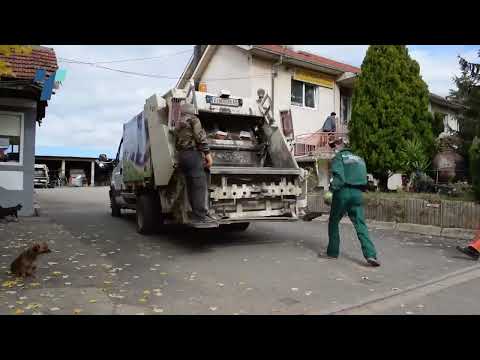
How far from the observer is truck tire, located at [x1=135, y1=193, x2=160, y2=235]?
8.18 meters

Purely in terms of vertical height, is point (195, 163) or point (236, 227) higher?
point (195, 163)

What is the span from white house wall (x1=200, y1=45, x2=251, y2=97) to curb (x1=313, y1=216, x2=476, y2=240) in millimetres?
9123

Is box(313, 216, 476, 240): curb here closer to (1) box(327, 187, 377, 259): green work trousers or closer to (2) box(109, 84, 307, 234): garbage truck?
(2) box(109, 84, 307, 234): garbage truck

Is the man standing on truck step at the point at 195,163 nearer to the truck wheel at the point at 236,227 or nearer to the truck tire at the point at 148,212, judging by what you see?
the truck tire at the point at 148,212

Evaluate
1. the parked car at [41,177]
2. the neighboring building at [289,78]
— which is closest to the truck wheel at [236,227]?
the neighboring building at [289,78]

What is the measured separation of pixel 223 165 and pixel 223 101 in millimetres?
1185

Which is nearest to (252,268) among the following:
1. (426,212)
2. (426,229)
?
(426,229)

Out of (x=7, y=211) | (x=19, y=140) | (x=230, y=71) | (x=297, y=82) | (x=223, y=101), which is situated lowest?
(x=7, y=211)

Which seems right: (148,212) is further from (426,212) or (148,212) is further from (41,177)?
(41,177)

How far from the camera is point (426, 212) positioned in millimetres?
9125

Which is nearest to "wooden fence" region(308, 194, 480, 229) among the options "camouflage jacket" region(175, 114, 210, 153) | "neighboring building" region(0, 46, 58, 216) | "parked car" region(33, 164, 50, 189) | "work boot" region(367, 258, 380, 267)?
"work boot" region(367, 258, 380, 267)
